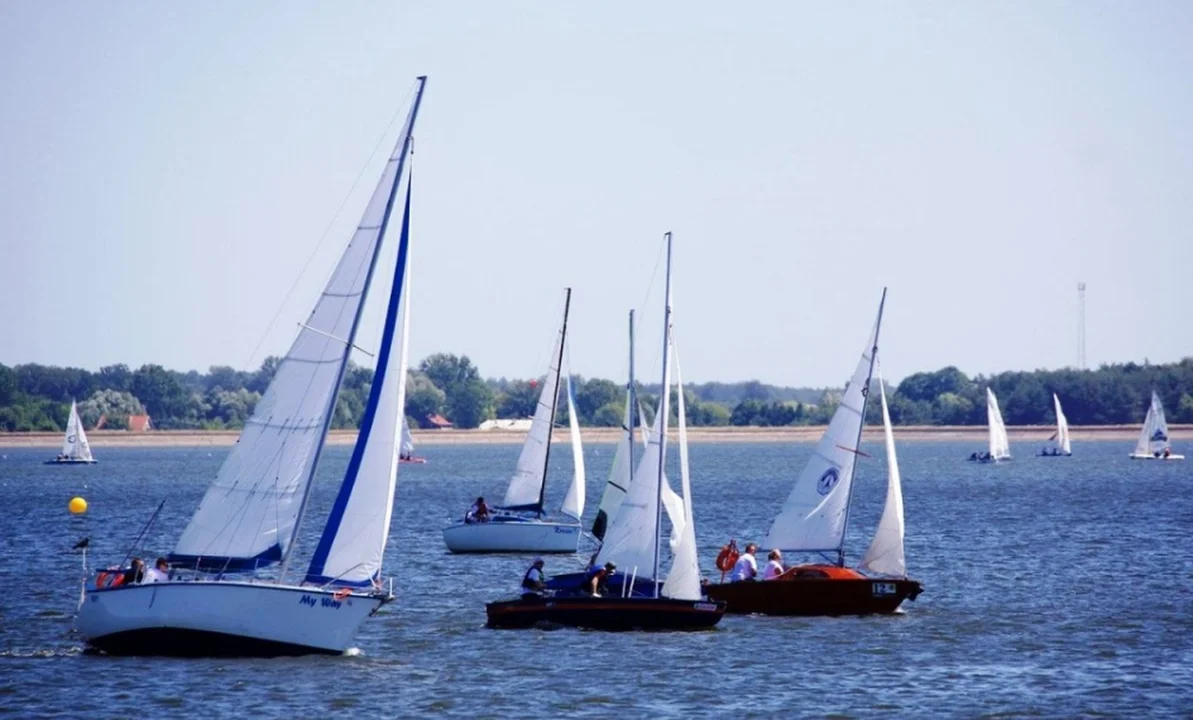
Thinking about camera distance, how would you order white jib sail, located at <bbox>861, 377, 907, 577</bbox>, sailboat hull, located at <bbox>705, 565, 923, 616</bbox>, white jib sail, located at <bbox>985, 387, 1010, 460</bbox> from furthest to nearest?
white jib sail, located at <bbox>985, 387, 1010, 460</bbox>, white jib sail, located at <bbox>861, 377, 907, 577</bbox>, sailboat hull, located at <bbox>705, 565, 923, 616</bbox>

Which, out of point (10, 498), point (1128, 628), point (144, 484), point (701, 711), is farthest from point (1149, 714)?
point (144, 484)

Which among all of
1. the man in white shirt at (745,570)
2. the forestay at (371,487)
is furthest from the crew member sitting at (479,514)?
the forestay at (371,487)

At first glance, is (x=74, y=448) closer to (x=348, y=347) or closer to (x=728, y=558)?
(x=728, y=558)

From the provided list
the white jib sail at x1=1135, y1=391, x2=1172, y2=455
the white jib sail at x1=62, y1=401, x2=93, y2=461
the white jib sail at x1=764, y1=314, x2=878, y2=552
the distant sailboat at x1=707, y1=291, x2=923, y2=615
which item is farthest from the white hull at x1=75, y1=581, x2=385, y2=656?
the white jib sail at x1=1135, y1=391, x2=1172, y2=455

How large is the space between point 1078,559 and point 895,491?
1871 cm

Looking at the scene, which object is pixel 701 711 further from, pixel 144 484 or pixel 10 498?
pixel 144 484

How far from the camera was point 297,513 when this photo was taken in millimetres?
36312

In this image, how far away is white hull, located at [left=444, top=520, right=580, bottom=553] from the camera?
212 feet

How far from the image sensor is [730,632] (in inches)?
1727

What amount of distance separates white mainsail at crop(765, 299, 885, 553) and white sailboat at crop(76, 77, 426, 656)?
1578 centimetres

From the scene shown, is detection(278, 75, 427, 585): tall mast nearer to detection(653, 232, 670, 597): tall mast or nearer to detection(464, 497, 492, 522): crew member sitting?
detection(653, 232, 670, 597): tall mast

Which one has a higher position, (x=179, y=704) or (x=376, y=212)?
(x=376, y=212)

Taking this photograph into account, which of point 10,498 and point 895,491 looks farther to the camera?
point 10,498

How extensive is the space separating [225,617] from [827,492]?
62.3ft
